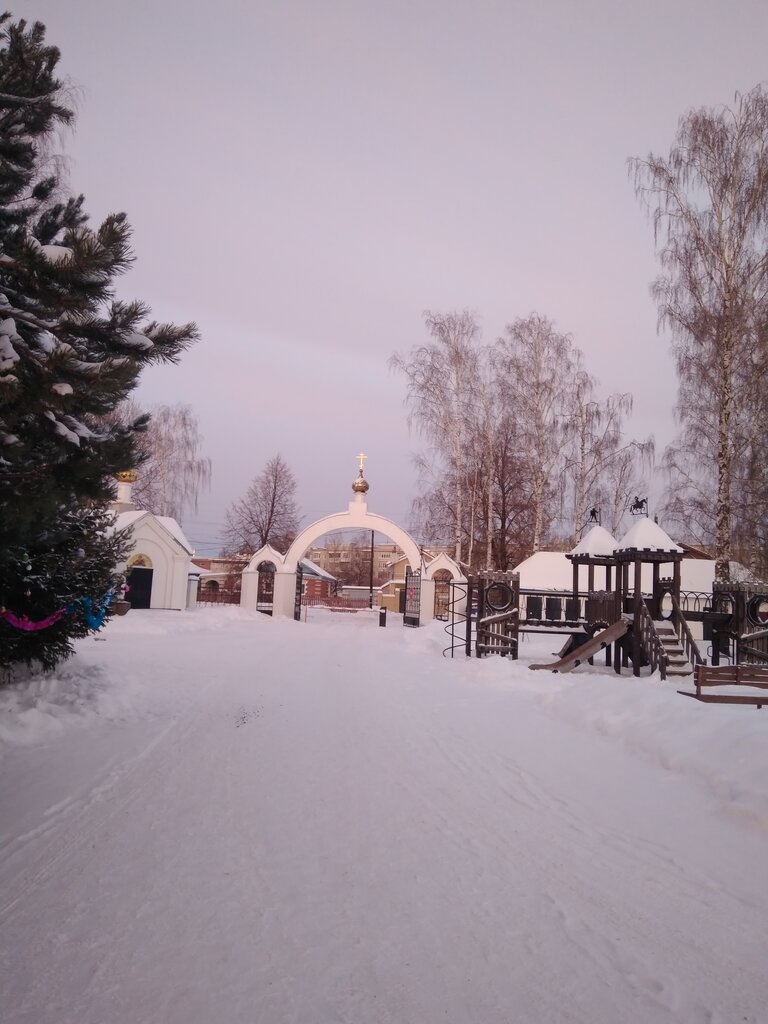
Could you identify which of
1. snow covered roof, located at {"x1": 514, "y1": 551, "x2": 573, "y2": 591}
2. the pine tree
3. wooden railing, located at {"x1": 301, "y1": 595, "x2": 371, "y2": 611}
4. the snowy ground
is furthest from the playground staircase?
wooden railing, located at {"x1": 301, "y1": 595, "x2": 371, "y2": 611}

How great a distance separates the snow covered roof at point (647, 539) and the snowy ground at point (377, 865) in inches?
239

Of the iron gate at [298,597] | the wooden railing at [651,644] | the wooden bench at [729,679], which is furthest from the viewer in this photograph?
the iron gate at [298,597]

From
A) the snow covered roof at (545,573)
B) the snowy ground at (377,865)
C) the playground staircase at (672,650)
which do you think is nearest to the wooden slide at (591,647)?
the playground staircase at (672,650)

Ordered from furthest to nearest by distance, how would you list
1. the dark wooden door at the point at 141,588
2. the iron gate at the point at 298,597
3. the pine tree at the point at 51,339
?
the iron gate at the point at 298,597
the dark wooden door at the point at 141,588
the pine tree at the point at 51,339

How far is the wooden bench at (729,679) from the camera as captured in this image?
8.02 m

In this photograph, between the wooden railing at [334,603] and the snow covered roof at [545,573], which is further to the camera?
the wooden railing at [334,603]

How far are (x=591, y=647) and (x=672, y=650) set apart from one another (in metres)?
1.44

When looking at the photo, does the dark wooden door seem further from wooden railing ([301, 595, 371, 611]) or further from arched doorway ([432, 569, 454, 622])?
wooden railing ([301, 595, 371, 611])

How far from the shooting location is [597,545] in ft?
55.5

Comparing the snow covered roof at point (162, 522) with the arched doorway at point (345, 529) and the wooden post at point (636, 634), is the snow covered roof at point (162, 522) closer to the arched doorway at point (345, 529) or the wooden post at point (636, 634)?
the arched doorway at point (345, 529)

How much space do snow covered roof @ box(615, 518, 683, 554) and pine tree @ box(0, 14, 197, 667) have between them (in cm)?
1184

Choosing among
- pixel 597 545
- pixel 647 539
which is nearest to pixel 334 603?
pixel 597 545

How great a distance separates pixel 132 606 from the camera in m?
30.0

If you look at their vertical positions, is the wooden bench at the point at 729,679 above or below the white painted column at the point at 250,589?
below
